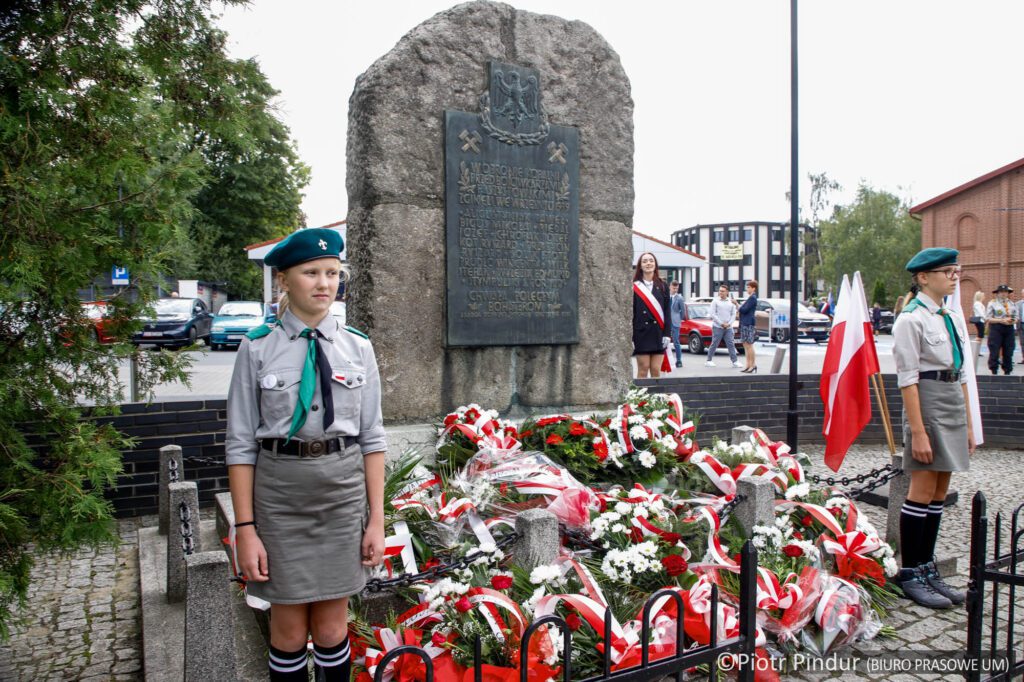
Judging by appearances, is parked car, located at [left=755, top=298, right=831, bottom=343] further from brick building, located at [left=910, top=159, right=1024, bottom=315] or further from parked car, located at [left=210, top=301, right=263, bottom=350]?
parked car, located at [left=210, top=301, right=263, bottom=350]

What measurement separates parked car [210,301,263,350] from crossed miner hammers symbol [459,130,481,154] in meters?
18.6

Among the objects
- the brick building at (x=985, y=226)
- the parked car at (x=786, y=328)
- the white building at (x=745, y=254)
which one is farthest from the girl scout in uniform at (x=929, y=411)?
the white building at (x=745, y=254)

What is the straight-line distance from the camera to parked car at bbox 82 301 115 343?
3.27 m

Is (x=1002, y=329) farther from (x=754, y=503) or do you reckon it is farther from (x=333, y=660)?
(x=333, y=660)

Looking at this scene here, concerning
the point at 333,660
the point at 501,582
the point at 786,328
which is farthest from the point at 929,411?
the point at 786,328

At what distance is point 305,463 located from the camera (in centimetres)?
243

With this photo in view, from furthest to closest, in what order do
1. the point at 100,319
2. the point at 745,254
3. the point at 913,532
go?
the point at 745,254
the point at 913,532
the point at 100,319

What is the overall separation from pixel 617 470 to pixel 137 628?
290 centimetres

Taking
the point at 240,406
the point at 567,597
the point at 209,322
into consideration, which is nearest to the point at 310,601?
the point at 240,406

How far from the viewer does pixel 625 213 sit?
5.74 m

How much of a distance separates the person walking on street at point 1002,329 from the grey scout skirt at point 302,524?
1606 cm

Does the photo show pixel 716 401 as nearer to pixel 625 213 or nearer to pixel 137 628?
pixel 625 213

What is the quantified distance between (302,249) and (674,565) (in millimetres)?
2280

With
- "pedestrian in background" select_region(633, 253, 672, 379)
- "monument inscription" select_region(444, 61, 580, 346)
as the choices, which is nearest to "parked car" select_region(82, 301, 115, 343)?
"monument inscription" select_region(444, 61, 580, 346)
